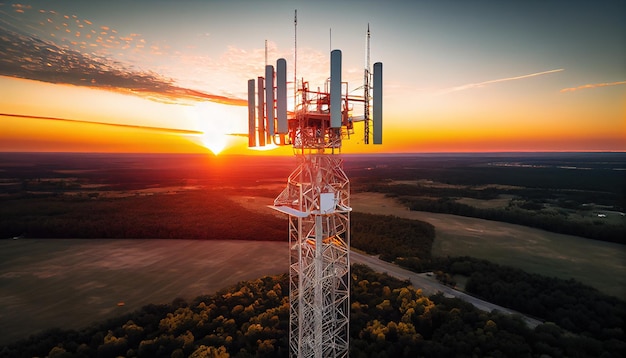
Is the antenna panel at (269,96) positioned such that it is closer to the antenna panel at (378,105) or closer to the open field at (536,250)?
the antenna panel at (378,105)

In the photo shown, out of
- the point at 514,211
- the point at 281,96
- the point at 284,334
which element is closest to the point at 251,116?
the point at 281,96

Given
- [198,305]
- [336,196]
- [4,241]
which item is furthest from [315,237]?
[4,241]

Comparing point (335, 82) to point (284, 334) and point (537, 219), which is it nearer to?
point (284, 334)

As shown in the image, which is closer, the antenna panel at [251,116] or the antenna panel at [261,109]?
the antenna panel at [261,109]

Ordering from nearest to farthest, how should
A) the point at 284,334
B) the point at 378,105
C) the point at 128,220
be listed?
the point at 378,105 < the point at 284,334 < the point at 128,220

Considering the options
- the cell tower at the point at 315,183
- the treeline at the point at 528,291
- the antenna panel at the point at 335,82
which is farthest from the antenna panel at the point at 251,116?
the treeline at the point at 528,291

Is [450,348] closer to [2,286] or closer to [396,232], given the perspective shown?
[396,232]

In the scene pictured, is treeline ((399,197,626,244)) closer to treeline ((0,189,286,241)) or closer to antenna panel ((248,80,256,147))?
treeline ((0,189,286,241))
